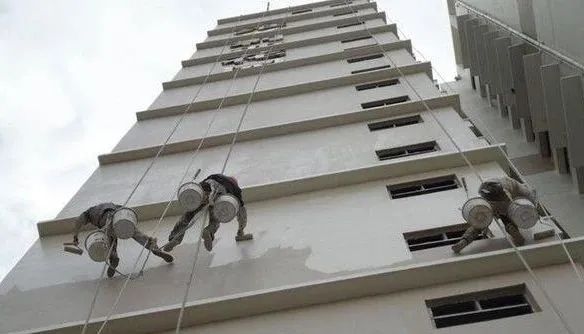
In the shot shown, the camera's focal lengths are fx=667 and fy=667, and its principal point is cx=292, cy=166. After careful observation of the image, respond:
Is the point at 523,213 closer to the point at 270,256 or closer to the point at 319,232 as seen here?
the point at 319,232

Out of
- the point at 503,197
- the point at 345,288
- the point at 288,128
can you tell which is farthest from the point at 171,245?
the point at 288,128

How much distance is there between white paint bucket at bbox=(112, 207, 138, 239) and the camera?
828 centimetres

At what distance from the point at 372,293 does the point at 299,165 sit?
5.31 metres

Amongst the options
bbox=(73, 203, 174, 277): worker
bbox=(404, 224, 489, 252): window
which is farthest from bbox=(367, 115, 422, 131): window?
bbox=(73, 203, 174, 277): worker

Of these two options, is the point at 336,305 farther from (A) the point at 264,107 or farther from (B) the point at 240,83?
(B) the point at 240,83

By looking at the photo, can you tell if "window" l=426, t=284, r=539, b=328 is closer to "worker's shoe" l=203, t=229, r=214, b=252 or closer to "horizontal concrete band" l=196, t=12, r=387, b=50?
"worker's shoe" l=203, t=229, r=214, b=252

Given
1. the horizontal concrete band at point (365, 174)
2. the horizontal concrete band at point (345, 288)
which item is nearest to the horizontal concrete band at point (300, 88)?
the horizontal concrete band at point (365, 174)

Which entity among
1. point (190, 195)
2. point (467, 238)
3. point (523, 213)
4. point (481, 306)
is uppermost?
point (190, 195)

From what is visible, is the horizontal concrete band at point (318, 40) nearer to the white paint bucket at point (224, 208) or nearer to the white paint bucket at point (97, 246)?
the white paint bucket at point (224, 208)

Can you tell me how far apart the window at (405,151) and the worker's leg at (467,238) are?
4.53m

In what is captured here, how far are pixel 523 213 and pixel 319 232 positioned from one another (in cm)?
308

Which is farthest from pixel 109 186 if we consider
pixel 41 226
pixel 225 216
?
pixel 225 216

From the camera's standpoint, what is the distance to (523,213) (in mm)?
7426

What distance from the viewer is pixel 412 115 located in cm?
1395
